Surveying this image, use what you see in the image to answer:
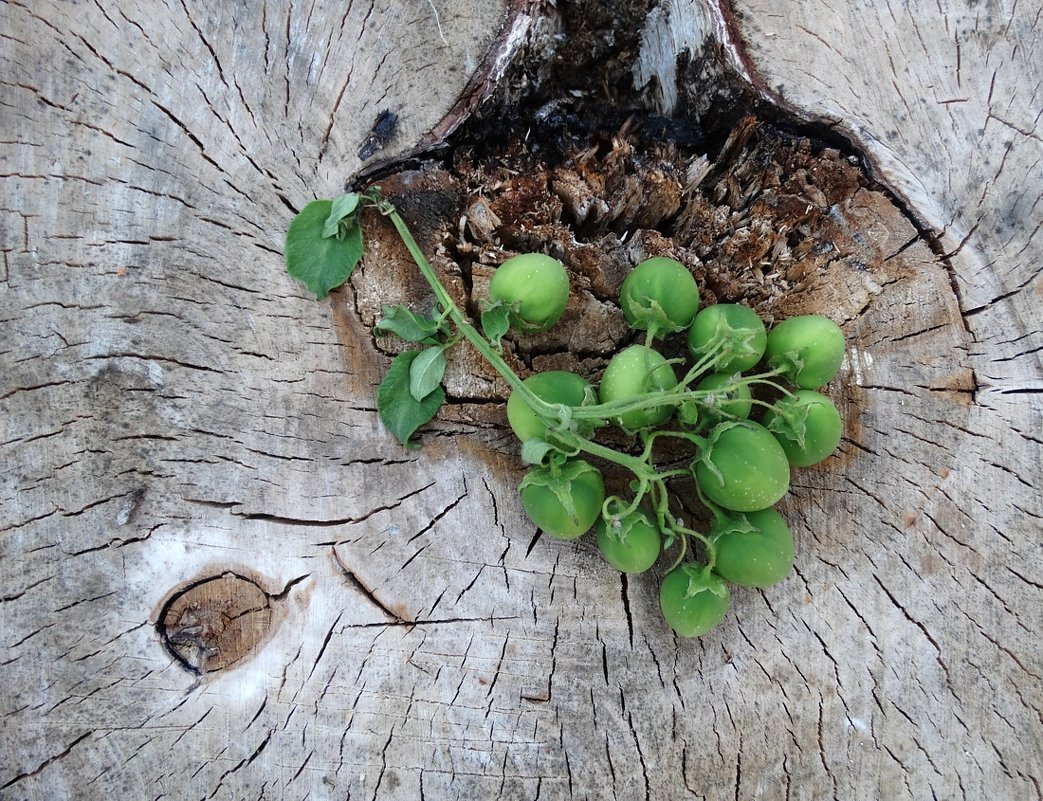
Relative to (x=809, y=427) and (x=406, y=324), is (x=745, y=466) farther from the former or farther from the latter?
(x=406, y=324)

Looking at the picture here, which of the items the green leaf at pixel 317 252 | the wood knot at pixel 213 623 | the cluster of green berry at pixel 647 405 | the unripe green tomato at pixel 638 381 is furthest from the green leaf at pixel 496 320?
the wood knot at pixel 213 623

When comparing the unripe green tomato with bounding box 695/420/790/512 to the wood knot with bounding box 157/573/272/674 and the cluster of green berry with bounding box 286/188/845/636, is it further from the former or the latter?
the wood knot with bounding box 157/573/272/674

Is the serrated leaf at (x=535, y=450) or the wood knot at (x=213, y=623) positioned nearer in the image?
the serrated leaf at (x=535, y=450)

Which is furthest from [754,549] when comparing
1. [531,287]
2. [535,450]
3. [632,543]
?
[531,287]

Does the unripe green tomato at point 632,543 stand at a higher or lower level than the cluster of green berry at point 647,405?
lower

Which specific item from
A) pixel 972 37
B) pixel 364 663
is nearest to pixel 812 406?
pixel 972 37

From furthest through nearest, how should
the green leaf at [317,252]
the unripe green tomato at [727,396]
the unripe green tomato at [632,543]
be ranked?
the green leaf at [317,252] < the unripe green tomato at [632,543] < the unripe green tomato at [727,396]

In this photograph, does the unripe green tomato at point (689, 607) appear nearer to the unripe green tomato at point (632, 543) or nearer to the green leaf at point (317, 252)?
the unripe green tomato at point (632, 543)
